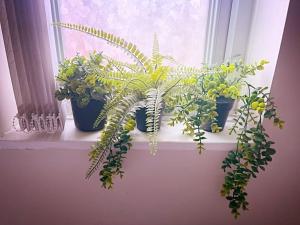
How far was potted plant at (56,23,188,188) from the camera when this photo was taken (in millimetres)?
734

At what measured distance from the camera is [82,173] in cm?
94

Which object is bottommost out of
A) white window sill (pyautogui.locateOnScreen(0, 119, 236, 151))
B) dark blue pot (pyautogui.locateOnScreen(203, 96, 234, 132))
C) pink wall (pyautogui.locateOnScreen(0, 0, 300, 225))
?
pink wall (pyautogui.locateOnScreen(0, 0, 300, 225))

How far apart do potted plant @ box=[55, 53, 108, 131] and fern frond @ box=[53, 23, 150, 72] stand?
85mm

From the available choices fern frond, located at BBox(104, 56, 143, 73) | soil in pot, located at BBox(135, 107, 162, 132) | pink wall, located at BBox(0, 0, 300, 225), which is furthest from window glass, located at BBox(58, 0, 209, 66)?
pink wall, located at BBox(0, 0, 300, 225)

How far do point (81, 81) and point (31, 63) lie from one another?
0.17m

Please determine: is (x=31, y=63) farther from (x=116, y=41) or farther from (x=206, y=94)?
(x=206, y=94)

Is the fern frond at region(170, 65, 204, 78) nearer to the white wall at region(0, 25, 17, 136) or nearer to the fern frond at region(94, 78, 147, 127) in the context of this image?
the fern frond at region(94, 78, 147, 127)

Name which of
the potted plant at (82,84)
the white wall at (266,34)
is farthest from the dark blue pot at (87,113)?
the white wall at (266,34)

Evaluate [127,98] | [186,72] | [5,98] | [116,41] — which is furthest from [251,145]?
[5,98]

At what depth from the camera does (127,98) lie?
770 mm

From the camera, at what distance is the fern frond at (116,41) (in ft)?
2.42

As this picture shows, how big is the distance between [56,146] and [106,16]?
543 millimetres

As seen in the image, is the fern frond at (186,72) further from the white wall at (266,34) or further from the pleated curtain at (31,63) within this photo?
the pleated curtain at (31,63)

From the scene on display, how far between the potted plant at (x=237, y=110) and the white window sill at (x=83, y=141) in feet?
0.21
